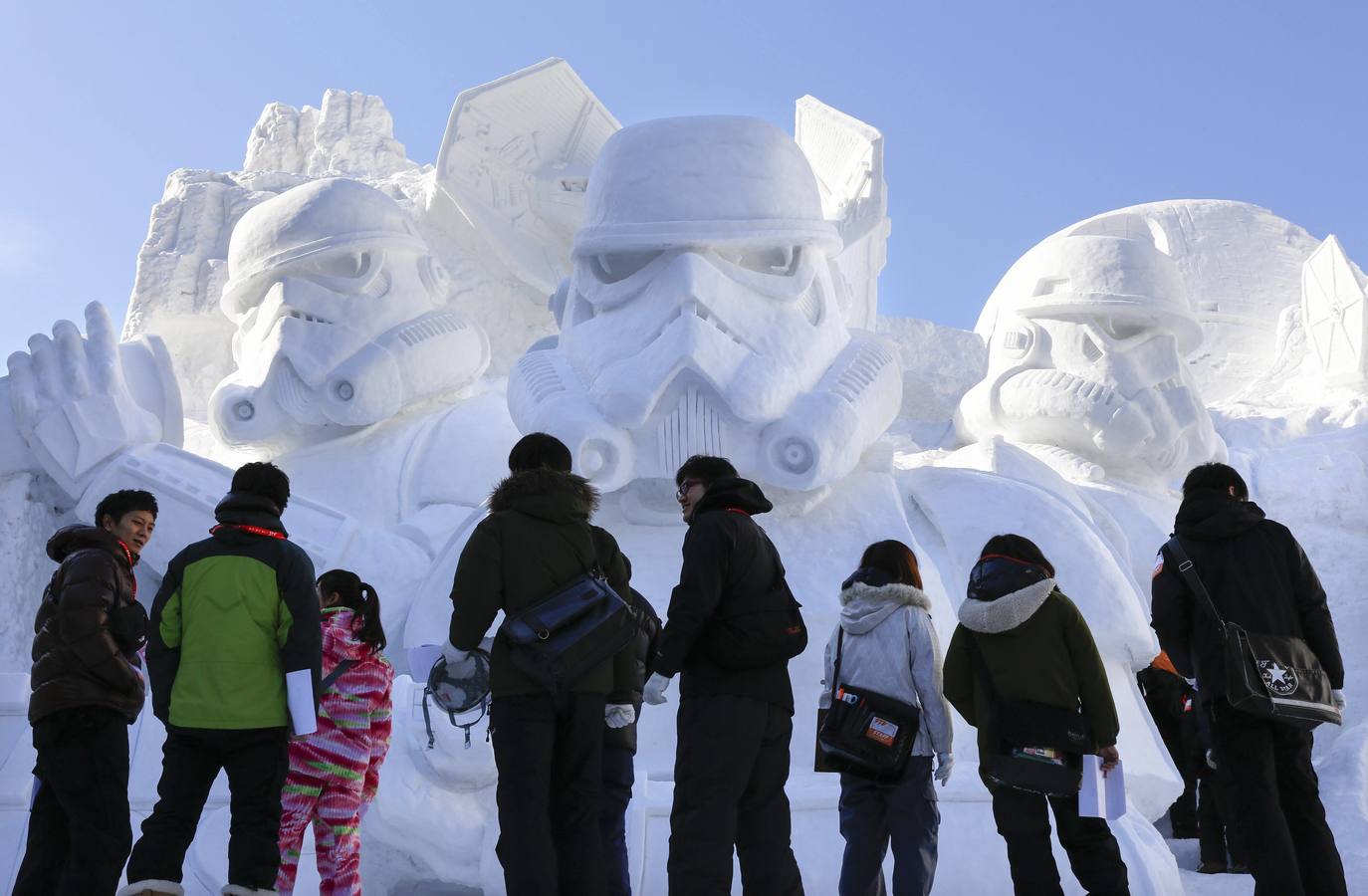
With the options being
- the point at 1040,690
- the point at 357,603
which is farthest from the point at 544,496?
the point at 1040,690

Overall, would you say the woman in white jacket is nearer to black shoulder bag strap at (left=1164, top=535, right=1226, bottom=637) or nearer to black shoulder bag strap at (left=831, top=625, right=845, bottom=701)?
black shoulder bag strap at (left=831, top=625, right=845, bottom=701)

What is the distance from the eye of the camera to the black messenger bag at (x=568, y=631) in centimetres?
351

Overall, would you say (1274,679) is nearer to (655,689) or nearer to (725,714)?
(725,714)

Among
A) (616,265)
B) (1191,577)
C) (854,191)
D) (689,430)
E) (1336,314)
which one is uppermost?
(1336,314)

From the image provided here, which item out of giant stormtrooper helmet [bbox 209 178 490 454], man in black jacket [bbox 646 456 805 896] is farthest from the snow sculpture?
man in black jacket [bbox 646 456 805 896]

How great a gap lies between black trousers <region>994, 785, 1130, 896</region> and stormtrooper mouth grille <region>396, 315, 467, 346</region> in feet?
15.2

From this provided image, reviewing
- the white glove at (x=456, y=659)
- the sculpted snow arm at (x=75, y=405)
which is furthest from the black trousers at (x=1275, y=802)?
the sculpted snow arm at (x=75, y=405)

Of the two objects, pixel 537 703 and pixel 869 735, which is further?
pixel 869 735

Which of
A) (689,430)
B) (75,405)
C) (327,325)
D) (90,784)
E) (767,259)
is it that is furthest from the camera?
(327,325)

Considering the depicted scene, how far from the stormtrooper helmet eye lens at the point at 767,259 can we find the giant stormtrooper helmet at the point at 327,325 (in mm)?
A: 2217

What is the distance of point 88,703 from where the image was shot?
3873mm

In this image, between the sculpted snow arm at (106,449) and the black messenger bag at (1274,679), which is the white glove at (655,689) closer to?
the black messenger bag at (1274,679)

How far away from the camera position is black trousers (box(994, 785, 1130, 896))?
389 cm

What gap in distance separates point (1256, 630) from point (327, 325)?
511 centimetres
